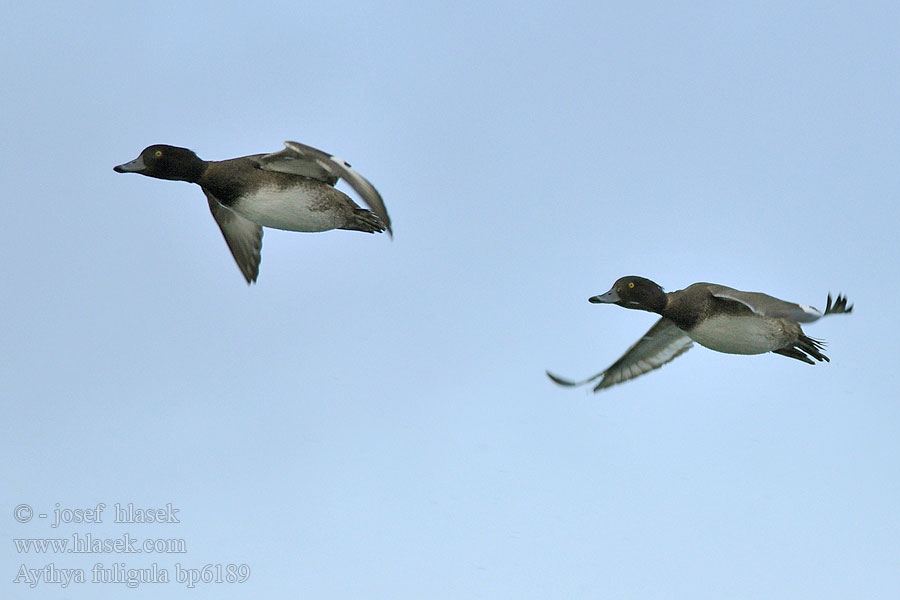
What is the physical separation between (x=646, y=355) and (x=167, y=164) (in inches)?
210

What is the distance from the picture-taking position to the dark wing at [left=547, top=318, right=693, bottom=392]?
1196 cm

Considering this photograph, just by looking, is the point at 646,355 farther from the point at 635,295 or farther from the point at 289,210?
the point at 289,210

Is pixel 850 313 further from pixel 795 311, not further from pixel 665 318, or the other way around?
pixel 665 318

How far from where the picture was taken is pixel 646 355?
1220cm

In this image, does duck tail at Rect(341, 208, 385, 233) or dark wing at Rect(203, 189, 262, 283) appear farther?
dark wing at Rect(203, 189, 262, 283)

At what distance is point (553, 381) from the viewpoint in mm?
11656

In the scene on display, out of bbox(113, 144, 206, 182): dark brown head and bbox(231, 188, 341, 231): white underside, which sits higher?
bbox(113, 144, 206, 182): dark brown head

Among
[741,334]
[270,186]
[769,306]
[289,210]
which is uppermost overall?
[270,186]

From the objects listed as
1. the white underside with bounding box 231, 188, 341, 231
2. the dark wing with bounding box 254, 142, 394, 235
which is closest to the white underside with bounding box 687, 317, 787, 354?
the dark wing with bounding box 254, 142, 394, 235

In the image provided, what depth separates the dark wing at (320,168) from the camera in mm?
9430

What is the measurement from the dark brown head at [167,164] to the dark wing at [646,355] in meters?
4.55

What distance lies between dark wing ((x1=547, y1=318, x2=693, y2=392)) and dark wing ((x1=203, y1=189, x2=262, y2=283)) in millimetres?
3839

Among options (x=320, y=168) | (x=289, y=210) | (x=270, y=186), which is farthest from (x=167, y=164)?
(x=320, y=168)

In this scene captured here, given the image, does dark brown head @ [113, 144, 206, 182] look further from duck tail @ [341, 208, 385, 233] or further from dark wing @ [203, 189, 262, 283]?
duck tail @ [341, 208, 385, 233]
